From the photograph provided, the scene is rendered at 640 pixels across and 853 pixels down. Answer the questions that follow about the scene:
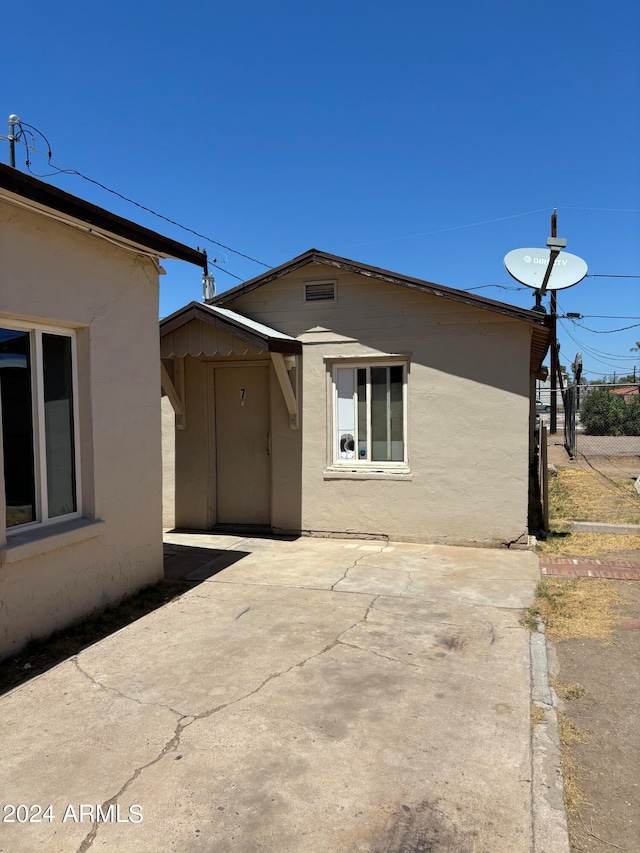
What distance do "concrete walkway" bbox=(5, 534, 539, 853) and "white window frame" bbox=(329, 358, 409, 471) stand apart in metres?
2.62

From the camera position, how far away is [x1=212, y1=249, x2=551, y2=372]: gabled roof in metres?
7.31

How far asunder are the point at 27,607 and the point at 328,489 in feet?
15.0

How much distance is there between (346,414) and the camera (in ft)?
27.6

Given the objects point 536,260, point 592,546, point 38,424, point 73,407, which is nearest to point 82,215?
point 73,407

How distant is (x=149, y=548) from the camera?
6.00 m

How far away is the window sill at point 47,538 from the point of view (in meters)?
4.27

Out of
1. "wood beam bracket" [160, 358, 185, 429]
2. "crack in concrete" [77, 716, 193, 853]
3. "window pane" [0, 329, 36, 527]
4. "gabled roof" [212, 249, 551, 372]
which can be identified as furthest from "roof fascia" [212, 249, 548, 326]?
"crack in concrete" [77, 716, 193, 853]

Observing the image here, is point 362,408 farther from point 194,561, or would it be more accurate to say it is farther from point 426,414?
point 194,561

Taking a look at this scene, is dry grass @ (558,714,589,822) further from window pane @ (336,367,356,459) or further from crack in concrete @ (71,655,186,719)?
window pane @ (336,367,356,459)

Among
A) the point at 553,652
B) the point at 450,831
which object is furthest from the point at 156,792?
the point at 553,652

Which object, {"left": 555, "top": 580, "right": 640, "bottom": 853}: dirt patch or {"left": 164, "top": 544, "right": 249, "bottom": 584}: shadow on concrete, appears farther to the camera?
{"left": 164, "top": 544, "right": 249, "bottom": 584}: shadow on concrete

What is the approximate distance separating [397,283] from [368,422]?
1918 millimetres

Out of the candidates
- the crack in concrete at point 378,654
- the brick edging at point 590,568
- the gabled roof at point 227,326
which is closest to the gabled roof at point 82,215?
the gabled roof at point 227,326

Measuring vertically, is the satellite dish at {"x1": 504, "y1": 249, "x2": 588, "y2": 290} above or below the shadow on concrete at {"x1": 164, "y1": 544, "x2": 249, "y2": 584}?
above
